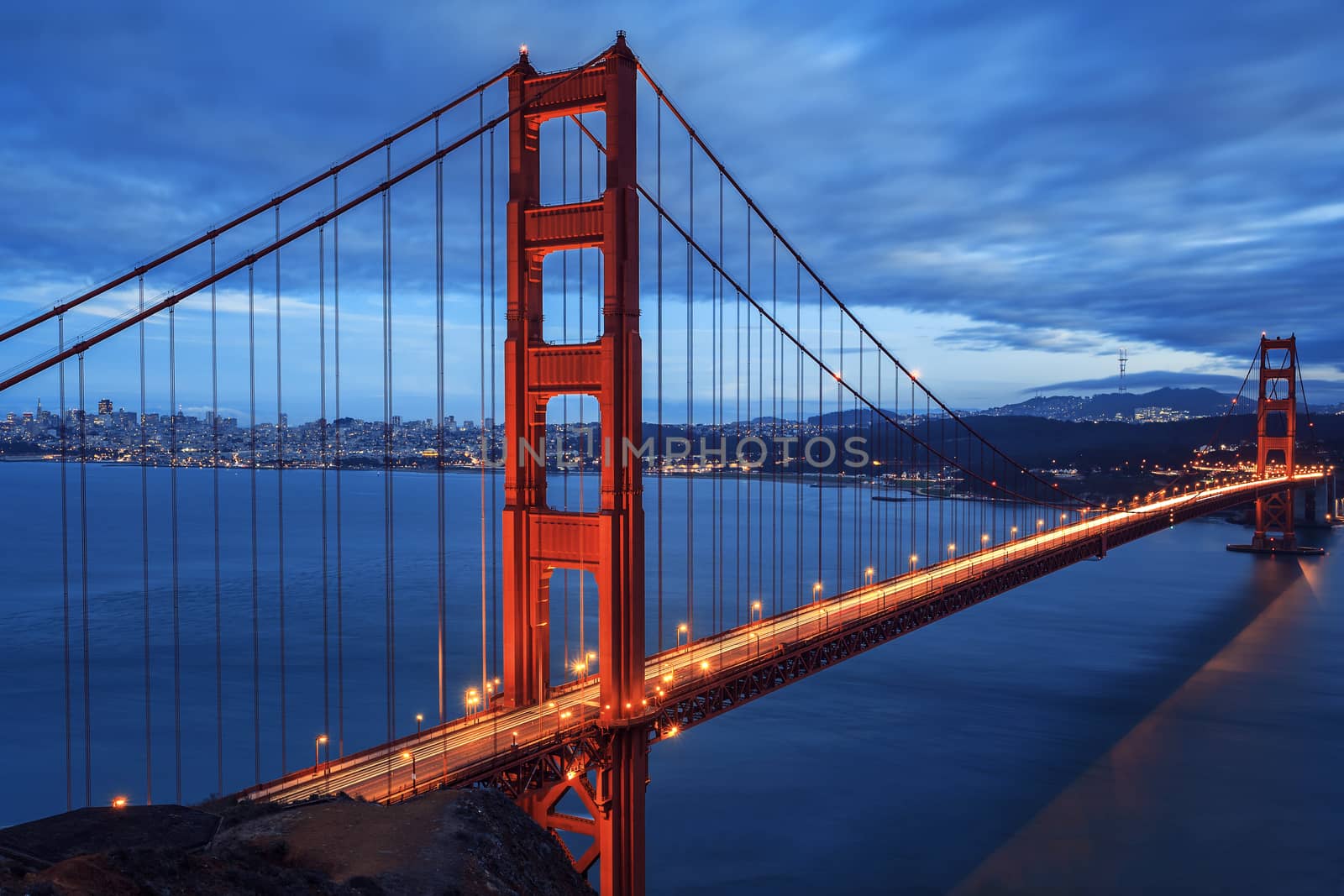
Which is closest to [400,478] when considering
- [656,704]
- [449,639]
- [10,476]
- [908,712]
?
[10,476]

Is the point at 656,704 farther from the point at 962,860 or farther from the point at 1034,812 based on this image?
the point at 1034,812

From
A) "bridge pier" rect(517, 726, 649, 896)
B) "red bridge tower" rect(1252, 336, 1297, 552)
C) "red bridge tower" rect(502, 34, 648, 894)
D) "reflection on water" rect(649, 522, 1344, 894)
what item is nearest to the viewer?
"bridge pier" rect(517, 726, 649, 896)

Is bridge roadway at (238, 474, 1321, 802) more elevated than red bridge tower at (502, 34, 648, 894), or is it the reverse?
red bridge tower at (502, 34, 648, 894)

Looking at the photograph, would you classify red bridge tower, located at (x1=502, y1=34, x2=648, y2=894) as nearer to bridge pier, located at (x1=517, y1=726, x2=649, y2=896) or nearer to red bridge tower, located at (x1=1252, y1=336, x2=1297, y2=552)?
bridge pier, located at (x1=517, y1=726, x2=649, y2=896)

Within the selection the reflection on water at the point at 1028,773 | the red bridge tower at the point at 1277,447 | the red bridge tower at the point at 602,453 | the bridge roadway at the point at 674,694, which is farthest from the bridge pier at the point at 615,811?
the red bridge tower at the point at 1277,447

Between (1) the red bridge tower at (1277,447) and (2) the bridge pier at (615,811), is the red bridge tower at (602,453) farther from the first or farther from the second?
(1) the red bridge tower at (1277,447)

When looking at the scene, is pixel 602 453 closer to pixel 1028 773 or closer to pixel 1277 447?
pixel 1028 773

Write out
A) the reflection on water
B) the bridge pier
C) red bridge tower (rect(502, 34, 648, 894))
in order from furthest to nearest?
the reflection on water → red bridge tower (rect(502, 34, 648, 894)) → the bridge pier

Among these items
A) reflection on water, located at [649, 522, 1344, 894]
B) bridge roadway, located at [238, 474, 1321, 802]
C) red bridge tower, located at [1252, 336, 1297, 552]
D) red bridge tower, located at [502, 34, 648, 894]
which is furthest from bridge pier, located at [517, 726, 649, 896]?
red bridge tower, located at [1252, 336, 1297, 552]
